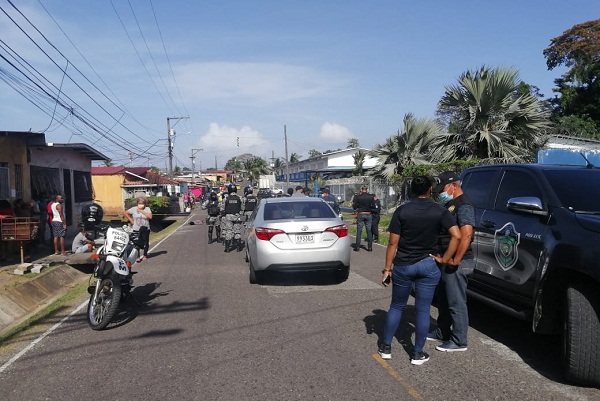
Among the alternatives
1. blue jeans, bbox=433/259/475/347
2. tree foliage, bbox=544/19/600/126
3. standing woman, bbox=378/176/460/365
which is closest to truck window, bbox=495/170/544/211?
blue jeans, bbox=433/259/475/347

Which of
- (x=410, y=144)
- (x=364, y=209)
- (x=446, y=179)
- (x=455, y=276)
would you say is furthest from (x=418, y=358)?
(x=410, y=144)

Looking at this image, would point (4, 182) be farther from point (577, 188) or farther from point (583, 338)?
point (583, 338)

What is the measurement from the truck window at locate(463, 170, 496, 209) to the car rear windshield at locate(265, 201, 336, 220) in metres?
2.85

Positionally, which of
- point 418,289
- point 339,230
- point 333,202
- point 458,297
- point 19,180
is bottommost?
point 458,297

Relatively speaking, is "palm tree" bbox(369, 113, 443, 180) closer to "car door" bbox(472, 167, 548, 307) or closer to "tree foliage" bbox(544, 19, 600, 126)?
"car door" bbox(472, 167, 548, 307)

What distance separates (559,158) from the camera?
12.1m

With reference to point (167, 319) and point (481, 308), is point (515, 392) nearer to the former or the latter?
point (481, 308)

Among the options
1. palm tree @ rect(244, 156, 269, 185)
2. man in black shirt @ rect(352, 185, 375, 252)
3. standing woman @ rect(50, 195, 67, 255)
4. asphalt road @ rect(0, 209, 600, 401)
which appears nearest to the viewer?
asphalt road @ rect(0, 209, 600, 401)

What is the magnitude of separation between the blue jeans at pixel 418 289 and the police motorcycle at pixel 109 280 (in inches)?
141

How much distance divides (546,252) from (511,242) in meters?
0.72

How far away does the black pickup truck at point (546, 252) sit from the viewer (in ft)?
14.3

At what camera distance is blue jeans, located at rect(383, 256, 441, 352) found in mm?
4949

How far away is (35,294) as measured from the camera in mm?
9789

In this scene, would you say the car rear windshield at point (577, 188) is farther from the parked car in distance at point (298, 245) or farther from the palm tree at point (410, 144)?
the palm tree at point (410, 144)
